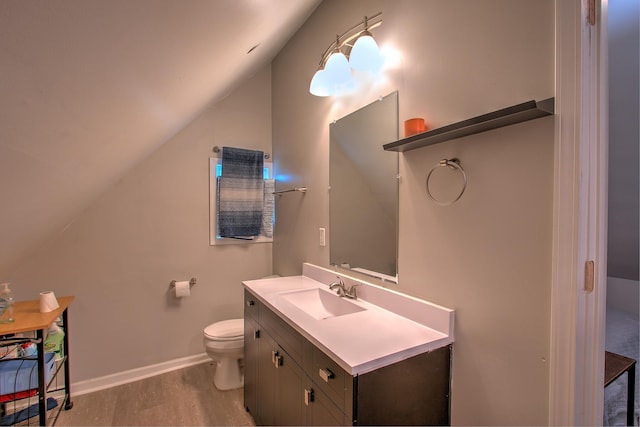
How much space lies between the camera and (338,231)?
2004 mm

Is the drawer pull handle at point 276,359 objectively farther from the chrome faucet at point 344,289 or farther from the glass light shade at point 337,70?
the glass light shade at point 337,70

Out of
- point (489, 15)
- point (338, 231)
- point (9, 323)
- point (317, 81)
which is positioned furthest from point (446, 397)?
point (9, 323)

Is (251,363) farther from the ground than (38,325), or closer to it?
closer to it

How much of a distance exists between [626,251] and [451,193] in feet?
6.16

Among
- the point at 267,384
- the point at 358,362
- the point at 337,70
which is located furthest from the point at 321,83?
the point at 267,384

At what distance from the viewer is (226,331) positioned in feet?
7.45

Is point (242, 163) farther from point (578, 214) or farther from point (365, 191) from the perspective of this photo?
point (578, 214)

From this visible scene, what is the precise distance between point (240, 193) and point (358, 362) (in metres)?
2.06

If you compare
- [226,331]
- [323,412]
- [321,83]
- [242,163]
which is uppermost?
[321,83]

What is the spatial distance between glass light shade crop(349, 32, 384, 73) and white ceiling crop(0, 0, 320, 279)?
42 centimetres

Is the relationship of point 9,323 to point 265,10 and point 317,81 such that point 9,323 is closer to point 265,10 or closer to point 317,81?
point 265,10

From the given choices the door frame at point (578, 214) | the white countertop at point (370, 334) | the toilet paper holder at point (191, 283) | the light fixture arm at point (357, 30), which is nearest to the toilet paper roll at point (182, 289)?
the toilet paper holder at point (191, 283)

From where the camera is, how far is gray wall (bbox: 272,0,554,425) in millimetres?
967

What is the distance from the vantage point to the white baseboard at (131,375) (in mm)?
2229
